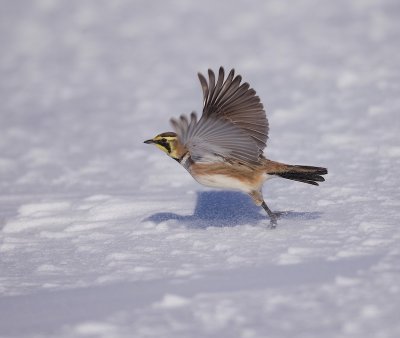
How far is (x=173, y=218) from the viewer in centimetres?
595

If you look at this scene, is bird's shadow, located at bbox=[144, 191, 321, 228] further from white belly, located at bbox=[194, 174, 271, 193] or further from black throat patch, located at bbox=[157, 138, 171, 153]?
black throat patch, located at bbox=[157, 138, 171, 153]

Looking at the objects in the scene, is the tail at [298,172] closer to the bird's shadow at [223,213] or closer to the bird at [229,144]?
the bird at [229,144]

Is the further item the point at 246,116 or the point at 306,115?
the point at 306,115

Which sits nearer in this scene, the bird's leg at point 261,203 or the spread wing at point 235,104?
the spread wing at point 235,104

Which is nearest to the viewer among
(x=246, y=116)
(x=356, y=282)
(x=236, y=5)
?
(x=356, y=282)

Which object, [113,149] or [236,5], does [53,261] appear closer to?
[113,149]

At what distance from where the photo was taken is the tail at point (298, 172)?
Result: 17.6 feet

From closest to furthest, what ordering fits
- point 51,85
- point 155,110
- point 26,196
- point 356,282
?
point 356,282 → point 26,196 → point 155,110 → point 51,85

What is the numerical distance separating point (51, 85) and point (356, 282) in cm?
769

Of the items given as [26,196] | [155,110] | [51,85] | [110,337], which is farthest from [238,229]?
[51,85]

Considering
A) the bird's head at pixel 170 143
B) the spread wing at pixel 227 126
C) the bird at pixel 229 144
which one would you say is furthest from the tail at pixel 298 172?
the bird's head at pixel 170 143

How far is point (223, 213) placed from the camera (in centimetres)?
604

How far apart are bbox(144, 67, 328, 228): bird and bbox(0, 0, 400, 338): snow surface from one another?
36 cm

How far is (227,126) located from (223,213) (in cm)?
114
